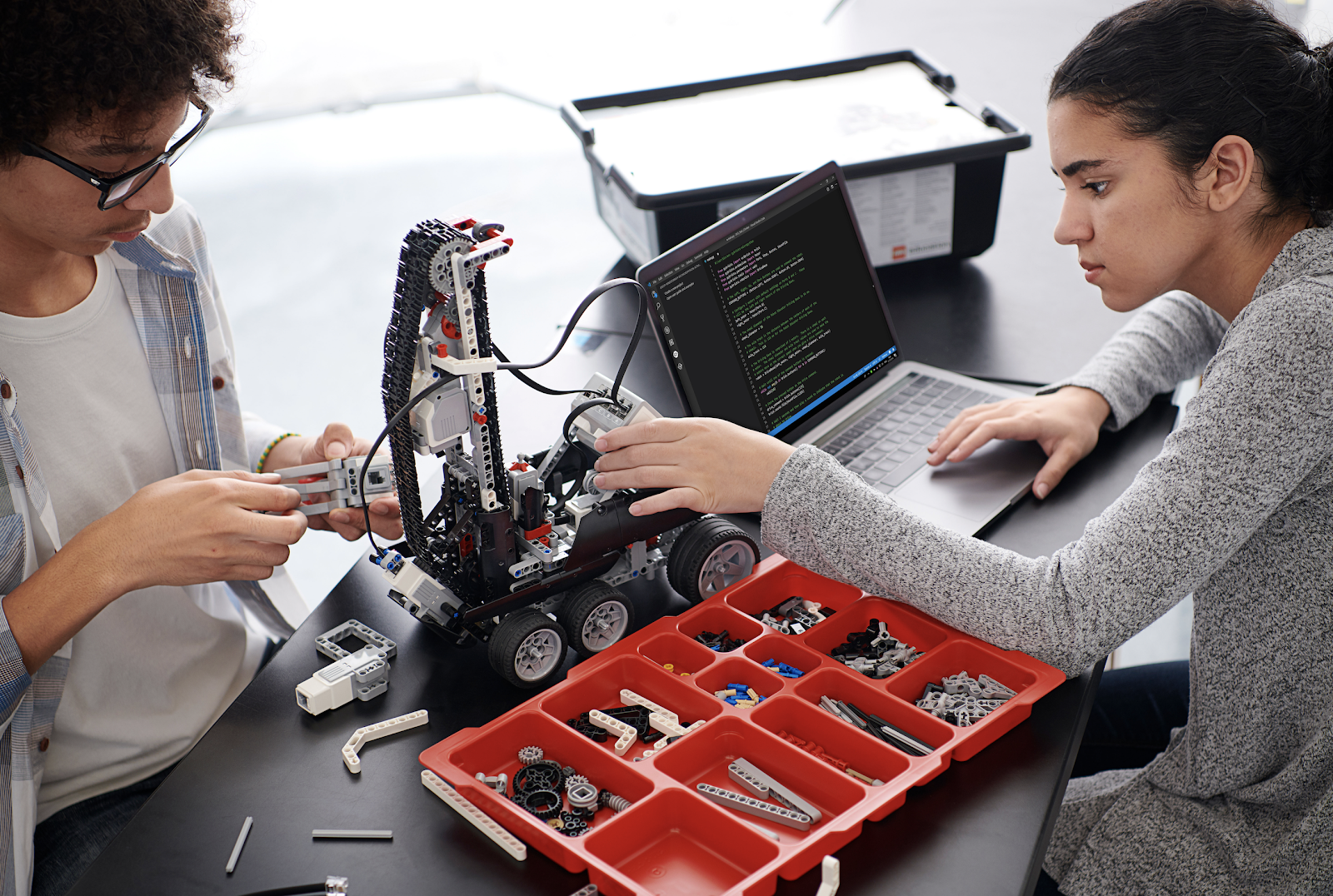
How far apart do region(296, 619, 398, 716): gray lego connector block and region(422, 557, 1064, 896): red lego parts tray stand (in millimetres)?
139

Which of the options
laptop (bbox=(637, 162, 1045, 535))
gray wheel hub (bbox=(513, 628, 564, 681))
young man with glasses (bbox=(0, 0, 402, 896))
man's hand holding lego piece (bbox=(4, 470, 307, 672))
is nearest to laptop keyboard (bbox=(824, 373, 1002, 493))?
laptop (bbox=(637, 162, 1045, 535))

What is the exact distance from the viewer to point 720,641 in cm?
121

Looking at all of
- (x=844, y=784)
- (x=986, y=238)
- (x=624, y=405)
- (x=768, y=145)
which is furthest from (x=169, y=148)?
(x=986, y=238)

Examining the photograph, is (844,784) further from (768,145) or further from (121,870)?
(768,145)

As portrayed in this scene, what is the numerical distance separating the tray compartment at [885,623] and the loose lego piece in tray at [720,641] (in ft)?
0.29

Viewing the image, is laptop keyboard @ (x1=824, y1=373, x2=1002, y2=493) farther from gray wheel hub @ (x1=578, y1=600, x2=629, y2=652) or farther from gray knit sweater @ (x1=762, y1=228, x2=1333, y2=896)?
gray wheel hub @ (x1=578, y1=600, x2=629, y2=652)

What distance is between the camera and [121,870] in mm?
967

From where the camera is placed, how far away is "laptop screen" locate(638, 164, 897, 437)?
1442 mm

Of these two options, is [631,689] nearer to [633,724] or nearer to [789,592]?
[633,724]

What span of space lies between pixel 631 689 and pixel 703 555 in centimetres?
18

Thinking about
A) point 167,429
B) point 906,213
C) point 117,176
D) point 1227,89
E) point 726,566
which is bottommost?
point 726,566

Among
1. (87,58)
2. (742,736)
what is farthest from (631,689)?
(87,58)

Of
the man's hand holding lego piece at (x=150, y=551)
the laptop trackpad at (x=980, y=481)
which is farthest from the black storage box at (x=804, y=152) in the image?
the man's hand holding lego piece at (x=150, y=551)

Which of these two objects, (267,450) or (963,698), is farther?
(267,450)
